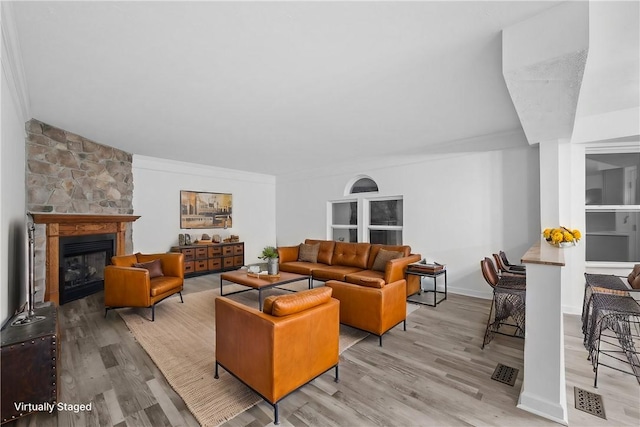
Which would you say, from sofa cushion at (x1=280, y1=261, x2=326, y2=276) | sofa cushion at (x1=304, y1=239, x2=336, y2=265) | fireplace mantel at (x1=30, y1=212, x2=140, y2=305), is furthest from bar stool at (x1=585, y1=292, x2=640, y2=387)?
fireplace mantel at (x1=30, y1=212, x2=140, y2=305)

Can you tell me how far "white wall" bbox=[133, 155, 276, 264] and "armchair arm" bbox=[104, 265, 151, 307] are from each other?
2150mm

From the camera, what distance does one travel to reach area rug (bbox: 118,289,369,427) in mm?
2076

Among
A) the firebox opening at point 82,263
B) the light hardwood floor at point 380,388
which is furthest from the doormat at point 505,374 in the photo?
the firebox opening at point 82,263

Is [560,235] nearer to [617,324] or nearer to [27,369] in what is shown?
[617,324]

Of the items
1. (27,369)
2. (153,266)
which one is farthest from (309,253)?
(27,369)

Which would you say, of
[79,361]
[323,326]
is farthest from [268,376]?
[79,361]

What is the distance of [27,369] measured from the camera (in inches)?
74.8

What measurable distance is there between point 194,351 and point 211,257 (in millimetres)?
3793

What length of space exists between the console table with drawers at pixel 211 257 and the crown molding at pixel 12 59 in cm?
359

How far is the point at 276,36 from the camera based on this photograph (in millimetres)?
2059

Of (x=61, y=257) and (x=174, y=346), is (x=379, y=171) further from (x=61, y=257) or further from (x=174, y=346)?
(x=61, y=257)

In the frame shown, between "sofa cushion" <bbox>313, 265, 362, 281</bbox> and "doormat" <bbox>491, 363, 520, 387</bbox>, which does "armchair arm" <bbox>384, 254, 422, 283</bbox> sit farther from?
"doormat" <bbox>491, 363, 520, 387</bbox>

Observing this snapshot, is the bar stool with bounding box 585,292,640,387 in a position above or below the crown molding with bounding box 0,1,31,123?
below

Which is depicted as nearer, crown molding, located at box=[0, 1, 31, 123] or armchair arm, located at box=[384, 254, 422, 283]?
crown molding, located at box=[0, 1, 31, 123]
